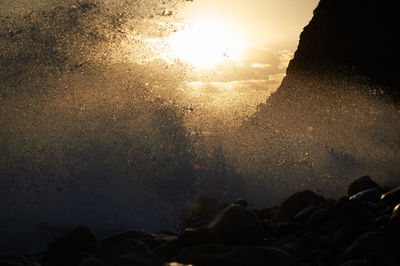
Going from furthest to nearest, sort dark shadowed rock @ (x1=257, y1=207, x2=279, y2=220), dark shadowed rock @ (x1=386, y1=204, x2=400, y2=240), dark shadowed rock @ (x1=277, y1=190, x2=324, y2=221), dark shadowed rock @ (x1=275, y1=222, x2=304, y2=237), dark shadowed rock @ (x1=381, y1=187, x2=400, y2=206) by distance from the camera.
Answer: dark shadowed rock @ (x1=257, y1=207, x2=279, y2=220)
dark shadowed rock @ (x1=277, y1=190, x2=324, y2=221)
dark shadowed rock @ (x1=381, y1=187, x2=400, y2=206)
dark shadowed rock @ (x1=275, y1=222, x2=304, y2=237)
dark shadowed rock @ (x1=386, y1=204, x2=400, y2=240)

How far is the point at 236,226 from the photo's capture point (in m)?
4.37

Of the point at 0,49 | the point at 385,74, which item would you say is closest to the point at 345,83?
the point at 385,74

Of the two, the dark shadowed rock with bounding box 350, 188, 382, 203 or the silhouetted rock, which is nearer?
the silhouetted rock

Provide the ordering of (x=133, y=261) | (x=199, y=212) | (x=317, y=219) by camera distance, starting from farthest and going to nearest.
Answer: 1. (x=199, y=212)
2. (x=317, y=219)
3. (x=133, y=261)

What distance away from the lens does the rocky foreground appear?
11.3 ft

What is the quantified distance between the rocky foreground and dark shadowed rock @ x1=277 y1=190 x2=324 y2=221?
6cm

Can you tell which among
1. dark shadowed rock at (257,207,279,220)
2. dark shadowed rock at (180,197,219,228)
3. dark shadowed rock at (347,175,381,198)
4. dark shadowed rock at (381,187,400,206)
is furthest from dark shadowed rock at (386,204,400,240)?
dark shadowed rock at (180,197,219,228)

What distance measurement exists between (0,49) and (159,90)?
14.3ft

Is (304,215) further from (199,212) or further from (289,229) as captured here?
(199,212)

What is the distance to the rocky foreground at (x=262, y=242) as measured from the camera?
346cm

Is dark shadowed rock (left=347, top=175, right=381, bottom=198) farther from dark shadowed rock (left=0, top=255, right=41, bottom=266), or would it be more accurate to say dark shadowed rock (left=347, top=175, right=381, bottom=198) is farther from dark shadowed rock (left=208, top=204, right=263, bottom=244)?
dark shadowed rock (left=0, top=255, right=41, bottom=266)

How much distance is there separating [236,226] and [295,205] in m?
1.75

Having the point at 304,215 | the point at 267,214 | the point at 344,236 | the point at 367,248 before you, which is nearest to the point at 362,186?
the point at 267,214

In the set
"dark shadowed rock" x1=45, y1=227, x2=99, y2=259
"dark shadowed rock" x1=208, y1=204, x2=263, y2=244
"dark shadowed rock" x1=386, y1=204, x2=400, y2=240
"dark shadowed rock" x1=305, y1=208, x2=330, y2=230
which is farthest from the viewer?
"dark shadowed rock" x1=305, y1=208, x2=330, y2=230
